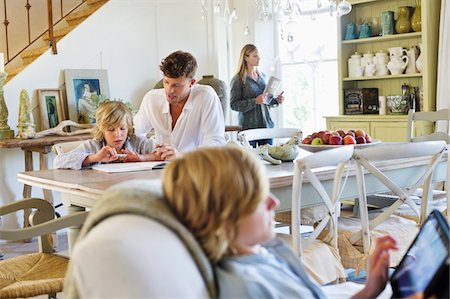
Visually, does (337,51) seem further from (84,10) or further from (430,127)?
(84,10)

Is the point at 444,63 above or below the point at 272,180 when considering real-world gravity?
above

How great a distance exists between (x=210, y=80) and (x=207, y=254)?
15.9 ft

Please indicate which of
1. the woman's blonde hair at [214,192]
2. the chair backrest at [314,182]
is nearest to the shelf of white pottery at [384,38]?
the chair backrest at [314,182]

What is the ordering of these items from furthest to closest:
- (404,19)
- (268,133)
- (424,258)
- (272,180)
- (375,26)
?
(375,26)
(404,19)
(268,133)
(272,180)
(424,258)

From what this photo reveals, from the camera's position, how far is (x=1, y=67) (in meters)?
5.04

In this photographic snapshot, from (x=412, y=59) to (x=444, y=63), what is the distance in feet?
1.33

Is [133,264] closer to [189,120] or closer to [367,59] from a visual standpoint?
[189,120]

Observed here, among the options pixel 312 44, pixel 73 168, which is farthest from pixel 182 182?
pixel 312 44

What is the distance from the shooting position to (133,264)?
3.63ft

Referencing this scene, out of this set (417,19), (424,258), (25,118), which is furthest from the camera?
(417,19)

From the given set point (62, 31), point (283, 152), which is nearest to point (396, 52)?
point (283, 152)

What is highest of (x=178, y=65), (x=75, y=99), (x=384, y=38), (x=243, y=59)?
(x=384, y=38)

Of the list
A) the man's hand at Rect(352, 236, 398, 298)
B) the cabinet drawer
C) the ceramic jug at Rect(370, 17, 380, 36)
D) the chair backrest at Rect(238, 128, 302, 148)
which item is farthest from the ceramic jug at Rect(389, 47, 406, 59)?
the man's hand at Rect(352, 236, 398, 298)

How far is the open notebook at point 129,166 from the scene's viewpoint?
3.07m
